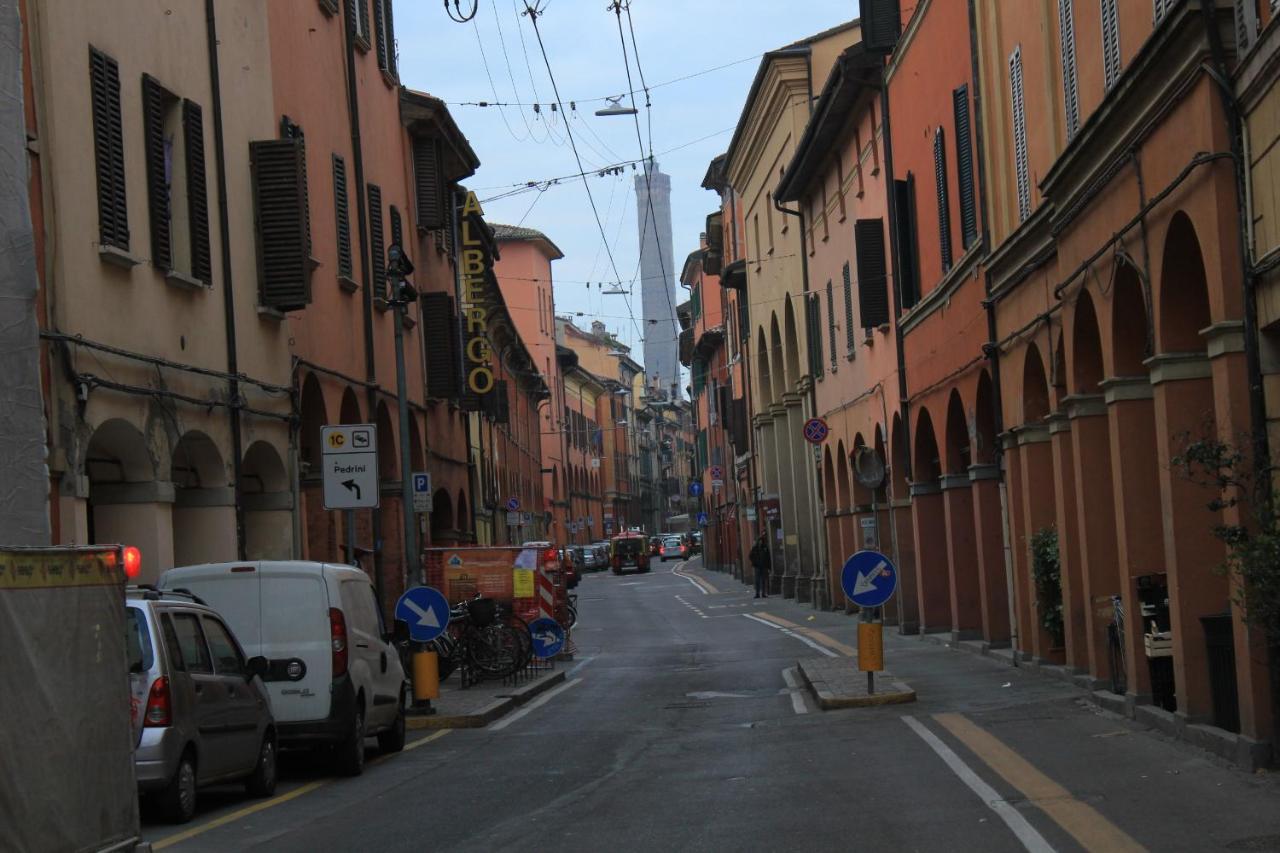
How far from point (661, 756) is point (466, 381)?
26413 millimetres

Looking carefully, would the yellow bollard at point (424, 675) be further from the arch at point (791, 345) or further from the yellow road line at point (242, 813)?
the arch at point (791, 345)

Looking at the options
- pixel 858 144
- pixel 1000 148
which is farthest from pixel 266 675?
pixel 858 144

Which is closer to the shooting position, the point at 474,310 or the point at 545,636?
the point at 545,636

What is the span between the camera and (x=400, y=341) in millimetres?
22453

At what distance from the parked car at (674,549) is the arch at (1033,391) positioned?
341ft

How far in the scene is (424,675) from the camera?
20.5m

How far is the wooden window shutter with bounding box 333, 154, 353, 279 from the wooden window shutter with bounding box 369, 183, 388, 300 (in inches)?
68.7

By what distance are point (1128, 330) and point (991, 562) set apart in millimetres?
9893

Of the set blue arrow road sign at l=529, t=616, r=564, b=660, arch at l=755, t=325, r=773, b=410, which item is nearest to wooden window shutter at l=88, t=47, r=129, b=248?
blue arrow road sign at l=529, t=616, r=564, b=660

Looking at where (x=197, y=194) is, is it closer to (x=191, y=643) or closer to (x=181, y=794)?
(x=191, y=643)

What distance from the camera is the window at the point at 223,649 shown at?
45.2 feet

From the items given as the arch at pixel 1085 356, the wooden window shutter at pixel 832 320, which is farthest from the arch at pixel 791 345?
the arch at pixel 1085 356

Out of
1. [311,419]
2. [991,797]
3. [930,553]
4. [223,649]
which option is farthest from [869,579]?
[930,553]

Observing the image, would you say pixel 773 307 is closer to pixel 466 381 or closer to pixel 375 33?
pixel 466 381
